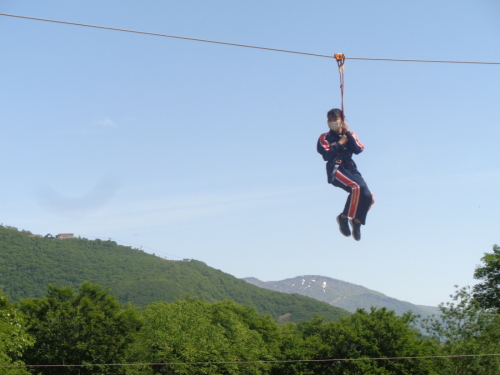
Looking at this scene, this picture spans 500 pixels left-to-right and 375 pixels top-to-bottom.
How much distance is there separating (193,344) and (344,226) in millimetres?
30149

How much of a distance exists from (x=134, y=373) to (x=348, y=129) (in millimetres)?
32053

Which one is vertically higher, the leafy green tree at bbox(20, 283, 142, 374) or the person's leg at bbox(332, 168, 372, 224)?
the person's leg at bbox(332, 168, 372, 224)

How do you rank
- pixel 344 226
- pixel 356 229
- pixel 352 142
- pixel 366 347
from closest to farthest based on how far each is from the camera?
pixel 352 142, pixel 356 229, pixel 344 226, pixel 366 347

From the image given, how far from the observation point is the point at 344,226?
13297 millimetres

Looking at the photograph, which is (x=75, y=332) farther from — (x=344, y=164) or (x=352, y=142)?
(x=352, y=142)

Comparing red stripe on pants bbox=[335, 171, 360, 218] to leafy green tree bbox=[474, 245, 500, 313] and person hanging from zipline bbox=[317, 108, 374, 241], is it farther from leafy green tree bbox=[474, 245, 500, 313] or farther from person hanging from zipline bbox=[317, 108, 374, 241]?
leafy green tree bbox=[474, 245, 500, 313]

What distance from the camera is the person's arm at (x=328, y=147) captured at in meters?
12.7

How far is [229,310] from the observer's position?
5619 centimetres

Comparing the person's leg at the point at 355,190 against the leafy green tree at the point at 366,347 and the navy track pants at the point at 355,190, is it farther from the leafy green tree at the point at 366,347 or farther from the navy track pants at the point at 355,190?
the leafy green tree at the point at 366,347

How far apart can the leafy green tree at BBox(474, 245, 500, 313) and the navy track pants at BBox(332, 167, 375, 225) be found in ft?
126

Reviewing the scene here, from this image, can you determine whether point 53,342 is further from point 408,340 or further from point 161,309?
point 408,340

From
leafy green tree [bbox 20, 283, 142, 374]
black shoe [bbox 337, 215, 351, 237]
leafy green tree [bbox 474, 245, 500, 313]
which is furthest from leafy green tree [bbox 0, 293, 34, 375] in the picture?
leafy green tree [bbox 474, 245, 500, 313]

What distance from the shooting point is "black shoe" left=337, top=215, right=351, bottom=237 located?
523 inches

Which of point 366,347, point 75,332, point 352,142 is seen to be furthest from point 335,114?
point 75,332
